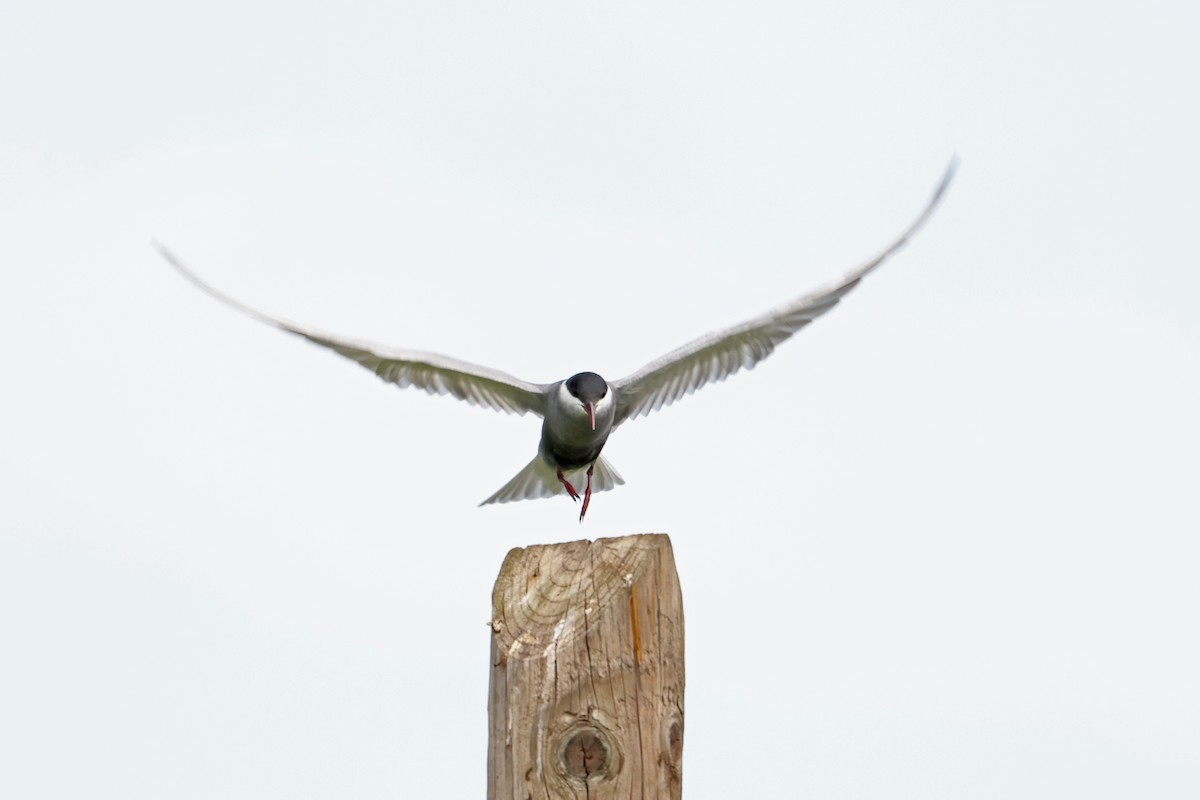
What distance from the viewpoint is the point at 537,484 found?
862 centimetres

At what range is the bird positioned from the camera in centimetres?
777

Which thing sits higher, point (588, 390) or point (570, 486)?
point (588, 390)

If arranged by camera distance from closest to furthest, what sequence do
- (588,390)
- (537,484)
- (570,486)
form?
(588,390), (570,486), (537,484)

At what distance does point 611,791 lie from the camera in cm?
353

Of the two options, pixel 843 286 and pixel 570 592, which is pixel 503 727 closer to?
pixel 570 592

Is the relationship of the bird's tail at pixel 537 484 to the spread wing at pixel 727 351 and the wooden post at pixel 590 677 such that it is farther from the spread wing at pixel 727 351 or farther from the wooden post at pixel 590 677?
the wooden post at pixel 590 677

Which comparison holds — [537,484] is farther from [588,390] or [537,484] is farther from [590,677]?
[590,677]

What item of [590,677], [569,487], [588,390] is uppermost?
[588,390]

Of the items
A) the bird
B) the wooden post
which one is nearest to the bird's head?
the bird

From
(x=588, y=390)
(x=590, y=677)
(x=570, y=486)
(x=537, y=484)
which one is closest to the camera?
(x=590, y=677)

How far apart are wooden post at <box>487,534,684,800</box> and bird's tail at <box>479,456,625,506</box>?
480 centimetres

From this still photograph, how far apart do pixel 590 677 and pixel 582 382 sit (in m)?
4.19

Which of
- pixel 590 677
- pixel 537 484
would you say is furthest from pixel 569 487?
pixel 590 677

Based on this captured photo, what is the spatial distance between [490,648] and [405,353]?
13.8ft
